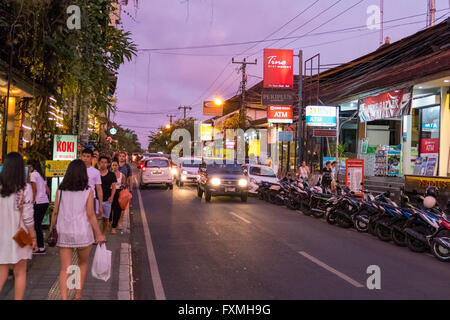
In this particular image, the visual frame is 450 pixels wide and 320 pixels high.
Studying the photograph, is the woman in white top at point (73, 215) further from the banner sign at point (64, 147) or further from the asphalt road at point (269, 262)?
the banner sign at point (64, 147)

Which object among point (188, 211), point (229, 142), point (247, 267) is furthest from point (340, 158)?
point (229, 142)

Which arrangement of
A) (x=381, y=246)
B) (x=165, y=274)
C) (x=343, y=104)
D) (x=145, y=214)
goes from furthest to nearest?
1. (x=343, y=104)
2. (x=145, y=214)
3. (x=381, y=246)
4. (x=165, y=274)

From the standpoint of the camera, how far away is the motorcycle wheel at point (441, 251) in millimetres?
8734

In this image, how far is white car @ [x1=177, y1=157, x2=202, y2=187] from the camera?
1046 inches

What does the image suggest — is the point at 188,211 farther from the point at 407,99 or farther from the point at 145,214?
the point at 407,99

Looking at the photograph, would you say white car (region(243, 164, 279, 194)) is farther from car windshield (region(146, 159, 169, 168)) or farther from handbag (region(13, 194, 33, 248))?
handbag (region(13, 194, 33, 248))

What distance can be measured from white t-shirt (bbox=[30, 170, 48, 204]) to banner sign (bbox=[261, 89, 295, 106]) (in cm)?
2210

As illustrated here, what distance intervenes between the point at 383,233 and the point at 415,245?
1284 mm

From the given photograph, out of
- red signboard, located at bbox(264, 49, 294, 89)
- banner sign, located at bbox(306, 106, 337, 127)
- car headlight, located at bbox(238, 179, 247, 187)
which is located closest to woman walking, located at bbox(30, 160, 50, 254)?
car headlight, located at bbox(238, 179, 247, 187)

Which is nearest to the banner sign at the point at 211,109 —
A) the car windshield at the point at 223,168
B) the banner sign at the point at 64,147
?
the car windshield at the point at 223,168

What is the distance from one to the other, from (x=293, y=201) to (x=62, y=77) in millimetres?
10408

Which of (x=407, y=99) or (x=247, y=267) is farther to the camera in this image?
(x=407, y=99)

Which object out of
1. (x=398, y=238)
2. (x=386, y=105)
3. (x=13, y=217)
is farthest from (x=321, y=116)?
(x=13, y=217)

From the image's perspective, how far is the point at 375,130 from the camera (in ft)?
80.2
